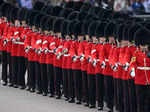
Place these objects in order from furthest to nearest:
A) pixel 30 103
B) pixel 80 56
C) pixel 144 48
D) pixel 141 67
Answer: pixel 30 103, pixel 80 56, pixel 144 48, pixel 141 67

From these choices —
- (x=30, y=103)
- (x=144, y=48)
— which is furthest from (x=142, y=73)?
(x=30, y=103)

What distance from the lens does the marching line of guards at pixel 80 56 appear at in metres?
14.4

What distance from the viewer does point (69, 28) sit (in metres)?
17.0

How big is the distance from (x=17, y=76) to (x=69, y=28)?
2404 mm

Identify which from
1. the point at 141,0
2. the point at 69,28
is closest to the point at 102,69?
the point at 69,28

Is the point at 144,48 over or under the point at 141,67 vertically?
over

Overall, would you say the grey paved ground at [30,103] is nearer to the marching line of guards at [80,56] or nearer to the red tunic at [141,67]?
the marching line of guards at [80,56]

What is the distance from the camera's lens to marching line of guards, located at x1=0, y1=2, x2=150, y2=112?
47.4 feet

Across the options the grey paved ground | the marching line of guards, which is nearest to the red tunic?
the marching line of guards

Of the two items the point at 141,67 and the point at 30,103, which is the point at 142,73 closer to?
the point at 141,67

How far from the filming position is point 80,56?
638 inches

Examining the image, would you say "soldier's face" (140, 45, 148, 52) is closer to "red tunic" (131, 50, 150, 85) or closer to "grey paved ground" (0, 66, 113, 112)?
"red tunic" (131, 50, 150, 85)

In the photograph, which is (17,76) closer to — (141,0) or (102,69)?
(102,69)

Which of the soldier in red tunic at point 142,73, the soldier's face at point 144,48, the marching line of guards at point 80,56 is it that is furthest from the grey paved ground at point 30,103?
the soldier's face at point 144,48
